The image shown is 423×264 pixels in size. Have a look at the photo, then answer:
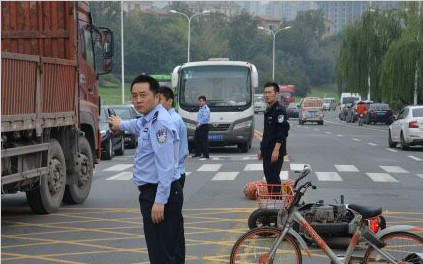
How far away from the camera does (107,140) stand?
2497 cm

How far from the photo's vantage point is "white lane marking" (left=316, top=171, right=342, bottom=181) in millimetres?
18078

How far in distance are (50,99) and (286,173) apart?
7.99m

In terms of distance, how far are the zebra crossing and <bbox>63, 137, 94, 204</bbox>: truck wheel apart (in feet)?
14.5

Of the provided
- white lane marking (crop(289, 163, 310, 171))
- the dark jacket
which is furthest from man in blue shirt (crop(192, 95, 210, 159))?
the dark jacket

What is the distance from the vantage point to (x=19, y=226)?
1157 cm

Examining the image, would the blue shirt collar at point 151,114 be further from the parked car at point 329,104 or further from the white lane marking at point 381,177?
the parked car at point 329,104

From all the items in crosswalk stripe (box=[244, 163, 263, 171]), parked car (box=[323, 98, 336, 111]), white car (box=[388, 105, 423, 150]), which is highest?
white car (box=[388, 105, 423, 150])

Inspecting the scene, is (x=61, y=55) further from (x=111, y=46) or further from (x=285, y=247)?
(x=285, y=247)

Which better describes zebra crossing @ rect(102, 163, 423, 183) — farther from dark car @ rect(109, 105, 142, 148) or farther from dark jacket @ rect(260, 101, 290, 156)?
dark car @ rect(109, 105, 142, 148)

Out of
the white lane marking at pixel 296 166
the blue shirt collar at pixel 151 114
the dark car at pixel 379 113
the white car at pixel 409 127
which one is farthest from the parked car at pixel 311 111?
the blue shirt collar at pixel 151 114

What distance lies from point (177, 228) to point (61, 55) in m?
7.50

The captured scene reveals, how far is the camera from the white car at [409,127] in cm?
2803

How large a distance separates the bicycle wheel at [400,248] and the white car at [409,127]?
69.6ft

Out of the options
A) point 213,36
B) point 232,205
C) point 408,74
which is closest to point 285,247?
point 232,205
